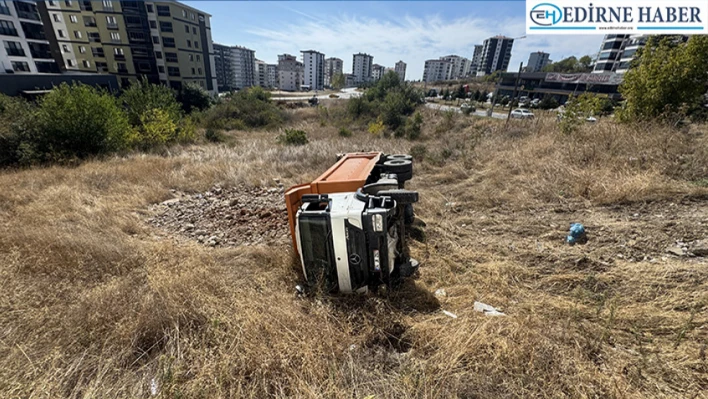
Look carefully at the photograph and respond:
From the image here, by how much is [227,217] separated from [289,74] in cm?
7999

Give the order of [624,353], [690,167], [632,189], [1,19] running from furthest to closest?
[1,19]
[690,167]
[632,189]
[624,353]

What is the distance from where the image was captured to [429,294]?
8.13 ft

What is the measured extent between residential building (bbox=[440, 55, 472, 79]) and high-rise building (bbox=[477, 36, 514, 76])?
9.91 metres

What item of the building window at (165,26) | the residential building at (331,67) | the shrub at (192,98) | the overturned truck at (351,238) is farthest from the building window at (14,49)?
the residential building at (331,67)

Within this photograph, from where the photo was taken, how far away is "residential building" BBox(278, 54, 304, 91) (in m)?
73.8

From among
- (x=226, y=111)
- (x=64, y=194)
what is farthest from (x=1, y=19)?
(x=64, y=194)

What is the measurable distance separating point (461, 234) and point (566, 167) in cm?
291

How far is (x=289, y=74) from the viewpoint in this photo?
7388cm

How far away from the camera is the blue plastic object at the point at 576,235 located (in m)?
3.06

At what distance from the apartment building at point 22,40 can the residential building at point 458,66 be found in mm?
98866

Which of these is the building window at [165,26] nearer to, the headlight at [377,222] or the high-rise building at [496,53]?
the headlight at [377,222]

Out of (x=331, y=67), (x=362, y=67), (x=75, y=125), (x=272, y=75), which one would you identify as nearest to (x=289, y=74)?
(x=272, y=75)

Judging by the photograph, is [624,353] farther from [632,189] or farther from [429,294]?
[632,189]

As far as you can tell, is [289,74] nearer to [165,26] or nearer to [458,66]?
[165,26]
